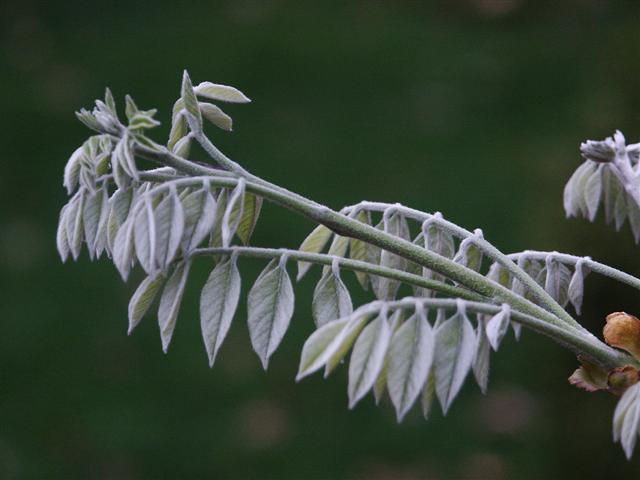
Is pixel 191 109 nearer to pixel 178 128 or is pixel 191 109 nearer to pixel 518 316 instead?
pixel 178 128

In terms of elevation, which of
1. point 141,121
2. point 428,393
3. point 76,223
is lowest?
point 428,393

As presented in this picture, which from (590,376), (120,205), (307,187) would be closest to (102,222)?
(120,205)

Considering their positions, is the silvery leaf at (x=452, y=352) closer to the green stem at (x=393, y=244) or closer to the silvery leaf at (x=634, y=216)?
the green stem at (x=393, y=244)

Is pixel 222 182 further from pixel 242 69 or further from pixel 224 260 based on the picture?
pixel 242 69

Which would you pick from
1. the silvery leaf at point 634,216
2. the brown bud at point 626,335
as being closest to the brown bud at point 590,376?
the brown bud at point 626,335

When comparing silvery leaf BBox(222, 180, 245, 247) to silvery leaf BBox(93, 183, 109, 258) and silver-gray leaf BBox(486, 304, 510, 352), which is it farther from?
silver-gray leaf BBox(486, 304, 510, 352)

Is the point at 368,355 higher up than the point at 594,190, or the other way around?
the point at 594,190

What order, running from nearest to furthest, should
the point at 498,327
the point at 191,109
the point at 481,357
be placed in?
1. the point at 498,327
2. the point at 481,357
3. the point at 191,109
